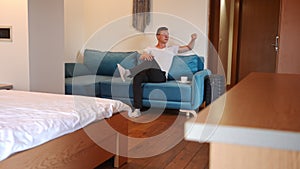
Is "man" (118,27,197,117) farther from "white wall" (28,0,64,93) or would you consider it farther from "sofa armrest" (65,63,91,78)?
"white wall" (28,0,64,93)

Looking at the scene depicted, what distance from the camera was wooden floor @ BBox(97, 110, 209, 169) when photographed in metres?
2.95

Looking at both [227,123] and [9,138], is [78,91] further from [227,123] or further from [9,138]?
[227,123]

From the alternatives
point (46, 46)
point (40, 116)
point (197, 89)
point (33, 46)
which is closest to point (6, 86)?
point (33, 46)

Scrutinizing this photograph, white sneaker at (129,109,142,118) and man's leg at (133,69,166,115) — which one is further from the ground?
man's leg at (133,69,166,115)

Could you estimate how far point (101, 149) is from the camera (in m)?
2.67

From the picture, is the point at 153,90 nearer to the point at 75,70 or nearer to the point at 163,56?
the point at 163,56

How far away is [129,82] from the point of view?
4.90 m

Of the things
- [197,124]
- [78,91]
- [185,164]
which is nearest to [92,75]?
[78,91]

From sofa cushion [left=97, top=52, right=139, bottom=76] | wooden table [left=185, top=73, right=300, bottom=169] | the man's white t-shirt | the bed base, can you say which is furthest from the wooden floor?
wooden table [left=185, top=73, right=300, bottom=169]

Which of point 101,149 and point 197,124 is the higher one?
point 197,124

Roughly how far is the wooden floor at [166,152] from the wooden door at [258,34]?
3.56 meters

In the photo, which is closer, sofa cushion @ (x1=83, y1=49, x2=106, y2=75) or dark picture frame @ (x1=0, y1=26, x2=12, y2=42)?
dark picture frame @ (x1=0, y1=26, x2=12, y2=42)

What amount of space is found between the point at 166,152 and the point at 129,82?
5.89 ft

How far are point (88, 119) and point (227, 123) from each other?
1.85m
